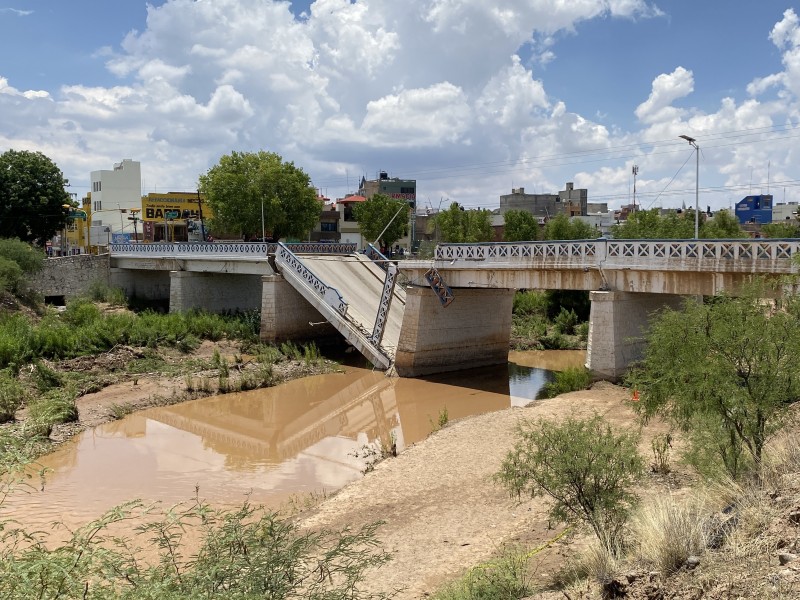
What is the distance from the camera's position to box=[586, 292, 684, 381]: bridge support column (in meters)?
23.4

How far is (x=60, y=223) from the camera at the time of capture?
45406 mm

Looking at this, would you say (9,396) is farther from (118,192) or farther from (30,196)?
(118,192)

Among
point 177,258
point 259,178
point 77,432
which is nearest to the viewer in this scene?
point 77,432

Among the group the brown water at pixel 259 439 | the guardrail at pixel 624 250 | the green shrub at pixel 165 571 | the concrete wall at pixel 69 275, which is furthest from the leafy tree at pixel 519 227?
the green shrub at pixel 165 571

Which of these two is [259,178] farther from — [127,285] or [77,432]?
[77,432]

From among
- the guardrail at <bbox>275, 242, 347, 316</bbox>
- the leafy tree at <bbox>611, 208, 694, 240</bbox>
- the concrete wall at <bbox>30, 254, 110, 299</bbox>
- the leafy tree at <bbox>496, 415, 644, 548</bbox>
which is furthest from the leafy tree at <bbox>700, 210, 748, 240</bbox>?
the leafy tree at <bbox>496, 415, 644, 548</bbox>

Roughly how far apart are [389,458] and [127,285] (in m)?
32.1

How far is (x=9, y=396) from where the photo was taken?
20.8 meters

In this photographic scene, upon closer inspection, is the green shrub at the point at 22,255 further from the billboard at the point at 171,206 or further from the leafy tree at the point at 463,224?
the leafy tree at the point at 463,224

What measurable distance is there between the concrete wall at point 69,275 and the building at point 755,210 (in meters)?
74.4

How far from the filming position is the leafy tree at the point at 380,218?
207ft

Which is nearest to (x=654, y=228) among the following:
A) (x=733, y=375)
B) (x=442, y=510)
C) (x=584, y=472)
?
(x=442, y=510)

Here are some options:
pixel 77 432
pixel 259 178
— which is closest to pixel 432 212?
pixel 259 178

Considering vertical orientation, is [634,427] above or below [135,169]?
below
